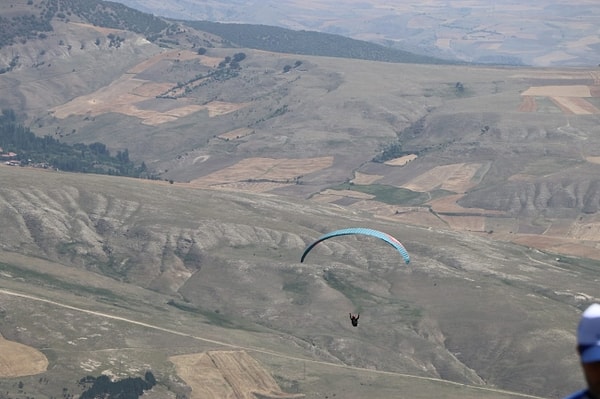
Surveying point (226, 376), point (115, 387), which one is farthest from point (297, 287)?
point (115, 387)

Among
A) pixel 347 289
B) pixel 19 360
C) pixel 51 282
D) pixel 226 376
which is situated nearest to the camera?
pixel 19 360

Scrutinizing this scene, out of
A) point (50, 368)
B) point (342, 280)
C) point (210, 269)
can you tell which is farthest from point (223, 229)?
point (50, 368)

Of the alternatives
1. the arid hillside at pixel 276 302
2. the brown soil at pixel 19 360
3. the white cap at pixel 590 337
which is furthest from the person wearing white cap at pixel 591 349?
the brown soil at pixel 19 360

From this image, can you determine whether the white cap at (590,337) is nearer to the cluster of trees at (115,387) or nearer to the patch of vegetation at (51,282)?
the cluster of trees at (115,387)

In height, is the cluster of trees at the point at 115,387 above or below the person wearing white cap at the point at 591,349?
below

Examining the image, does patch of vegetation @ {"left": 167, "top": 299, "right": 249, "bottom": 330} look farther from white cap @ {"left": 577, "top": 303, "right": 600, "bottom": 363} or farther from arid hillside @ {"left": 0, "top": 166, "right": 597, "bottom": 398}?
white cap @ {"left": 577, "top": 303, "right": 600, "bottom": 363}

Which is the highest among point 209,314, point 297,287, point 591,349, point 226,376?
point 591,349

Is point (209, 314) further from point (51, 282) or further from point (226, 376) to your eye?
point (226, 376)

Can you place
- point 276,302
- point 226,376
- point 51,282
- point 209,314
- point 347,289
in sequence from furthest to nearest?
1. point 347,289
2. point 276,302
3. point 209,314
4. point 51,282
5. point 226,376

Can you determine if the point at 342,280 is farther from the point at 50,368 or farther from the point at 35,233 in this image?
the point at 50,368
